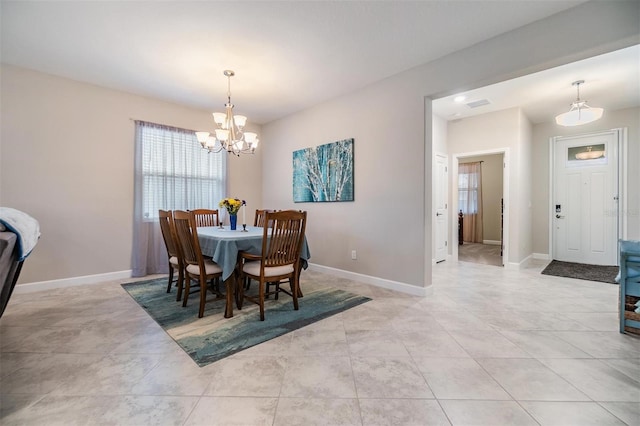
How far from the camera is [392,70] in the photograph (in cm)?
318

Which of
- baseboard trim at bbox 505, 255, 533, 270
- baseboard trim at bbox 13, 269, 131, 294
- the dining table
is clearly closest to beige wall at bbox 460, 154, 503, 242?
baseboard trim at bbox 505, 255, 533, 270

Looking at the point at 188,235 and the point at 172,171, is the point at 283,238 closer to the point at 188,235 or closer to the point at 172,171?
the point at 188,235

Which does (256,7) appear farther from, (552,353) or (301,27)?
(552,353)

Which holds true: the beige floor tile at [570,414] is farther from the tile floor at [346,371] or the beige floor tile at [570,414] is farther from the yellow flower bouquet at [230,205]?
the yellow flower bouquet at [230,205]

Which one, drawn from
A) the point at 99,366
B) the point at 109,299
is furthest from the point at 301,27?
the point at 109,299

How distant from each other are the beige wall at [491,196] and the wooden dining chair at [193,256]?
23.6 ft

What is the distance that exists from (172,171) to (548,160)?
6.73 metres

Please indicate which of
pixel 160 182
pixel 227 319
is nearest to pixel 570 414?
pixel 227 319

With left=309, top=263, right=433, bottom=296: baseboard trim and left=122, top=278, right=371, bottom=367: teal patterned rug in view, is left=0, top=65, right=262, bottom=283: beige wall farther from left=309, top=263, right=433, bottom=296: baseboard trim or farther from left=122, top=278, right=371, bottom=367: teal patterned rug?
left=309, top=263, right=433, bottom=296: baseboard trim

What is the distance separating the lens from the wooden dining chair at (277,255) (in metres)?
2.43

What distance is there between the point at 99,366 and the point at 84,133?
3183 millimetres

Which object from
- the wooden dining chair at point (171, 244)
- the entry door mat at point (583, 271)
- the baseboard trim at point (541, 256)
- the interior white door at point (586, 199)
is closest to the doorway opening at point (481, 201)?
the baseboard trim at point (541, 256)

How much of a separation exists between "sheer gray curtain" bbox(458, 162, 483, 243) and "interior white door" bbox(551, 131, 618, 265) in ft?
7.34

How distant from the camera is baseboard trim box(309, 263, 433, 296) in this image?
3116 millimetres
